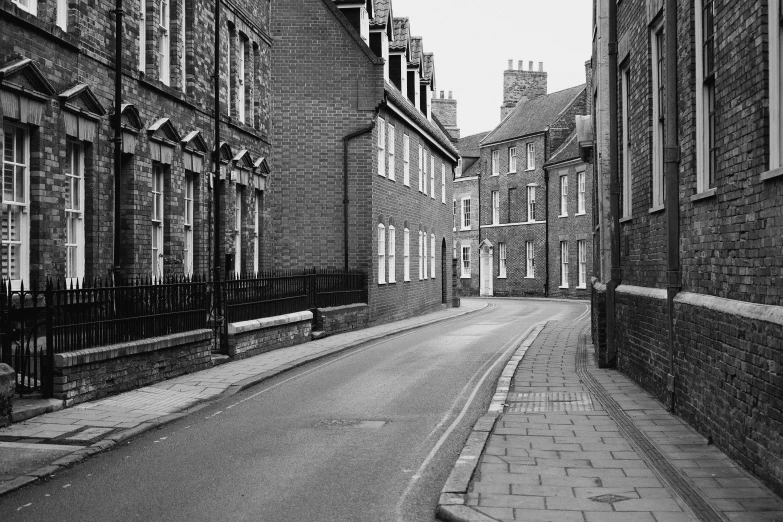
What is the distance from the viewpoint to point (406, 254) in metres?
33.6

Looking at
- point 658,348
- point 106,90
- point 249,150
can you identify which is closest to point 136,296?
point 106,90

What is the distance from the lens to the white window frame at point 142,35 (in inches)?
684

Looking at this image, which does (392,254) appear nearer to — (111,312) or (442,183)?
(442,183)

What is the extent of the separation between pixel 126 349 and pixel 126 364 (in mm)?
232

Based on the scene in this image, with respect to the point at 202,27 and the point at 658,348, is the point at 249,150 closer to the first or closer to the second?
the point at 202,27

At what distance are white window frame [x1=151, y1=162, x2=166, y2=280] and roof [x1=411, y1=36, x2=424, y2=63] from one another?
21.2 meters

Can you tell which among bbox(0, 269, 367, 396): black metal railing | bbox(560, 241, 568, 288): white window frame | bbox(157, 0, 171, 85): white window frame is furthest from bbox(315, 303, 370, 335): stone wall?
bbox(560, 241, 568, 288): white window frame

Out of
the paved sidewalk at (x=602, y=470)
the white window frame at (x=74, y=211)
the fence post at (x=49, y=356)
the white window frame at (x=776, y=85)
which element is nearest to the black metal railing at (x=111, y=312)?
the fence post at (x=49, y=356)

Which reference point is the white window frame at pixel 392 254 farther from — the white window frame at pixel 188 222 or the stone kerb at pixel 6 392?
the stone kerb at pixel 6 392

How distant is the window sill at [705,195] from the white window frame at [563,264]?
45.1m

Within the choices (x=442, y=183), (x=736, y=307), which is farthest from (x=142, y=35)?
(x=442, y=183)

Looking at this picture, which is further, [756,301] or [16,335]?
[16,335]

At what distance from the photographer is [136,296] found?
1320 centimetres

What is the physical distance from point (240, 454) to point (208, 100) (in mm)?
13384
